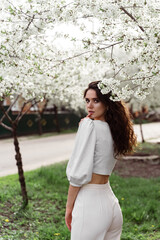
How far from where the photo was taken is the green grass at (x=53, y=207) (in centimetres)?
448

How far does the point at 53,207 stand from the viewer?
18.9 feet

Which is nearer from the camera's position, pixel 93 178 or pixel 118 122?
pixel 93 178

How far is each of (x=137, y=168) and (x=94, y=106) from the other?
774cm

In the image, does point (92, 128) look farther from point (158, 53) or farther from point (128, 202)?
point (128, 202)

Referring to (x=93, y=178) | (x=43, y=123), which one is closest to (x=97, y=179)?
(x=93, y=178)

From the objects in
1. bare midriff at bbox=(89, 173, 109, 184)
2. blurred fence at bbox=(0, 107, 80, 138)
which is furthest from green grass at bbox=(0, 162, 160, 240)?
blurred fence at bbox=(0, 107, 80, 138)

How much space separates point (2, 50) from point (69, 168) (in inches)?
69.5

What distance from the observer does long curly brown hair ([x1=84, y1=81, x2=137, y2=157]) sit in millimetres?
2271

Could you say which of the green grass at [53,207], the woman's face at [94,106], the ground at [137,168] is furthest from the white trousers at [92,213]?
the ground at [137,168]

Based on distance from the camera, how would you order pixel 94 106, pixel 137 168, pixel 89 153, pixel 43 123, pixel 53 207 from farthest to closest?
pixel 43 123 → pixel 137 168 → pixel 53 207 → pixel 94 106 → pixel 89 153

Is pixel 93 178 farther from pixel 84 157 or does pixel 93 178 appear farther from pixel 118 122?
pixel 118 122

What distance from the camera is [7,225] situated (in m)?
4.71

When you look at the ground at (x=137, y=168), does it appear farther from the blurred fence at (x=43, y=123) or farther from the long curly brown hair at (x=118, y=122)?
the blurred fence at (x=43, y=123)

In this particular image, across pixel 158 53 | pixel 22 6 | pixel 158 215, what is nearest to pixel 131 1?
pixel 158 53
